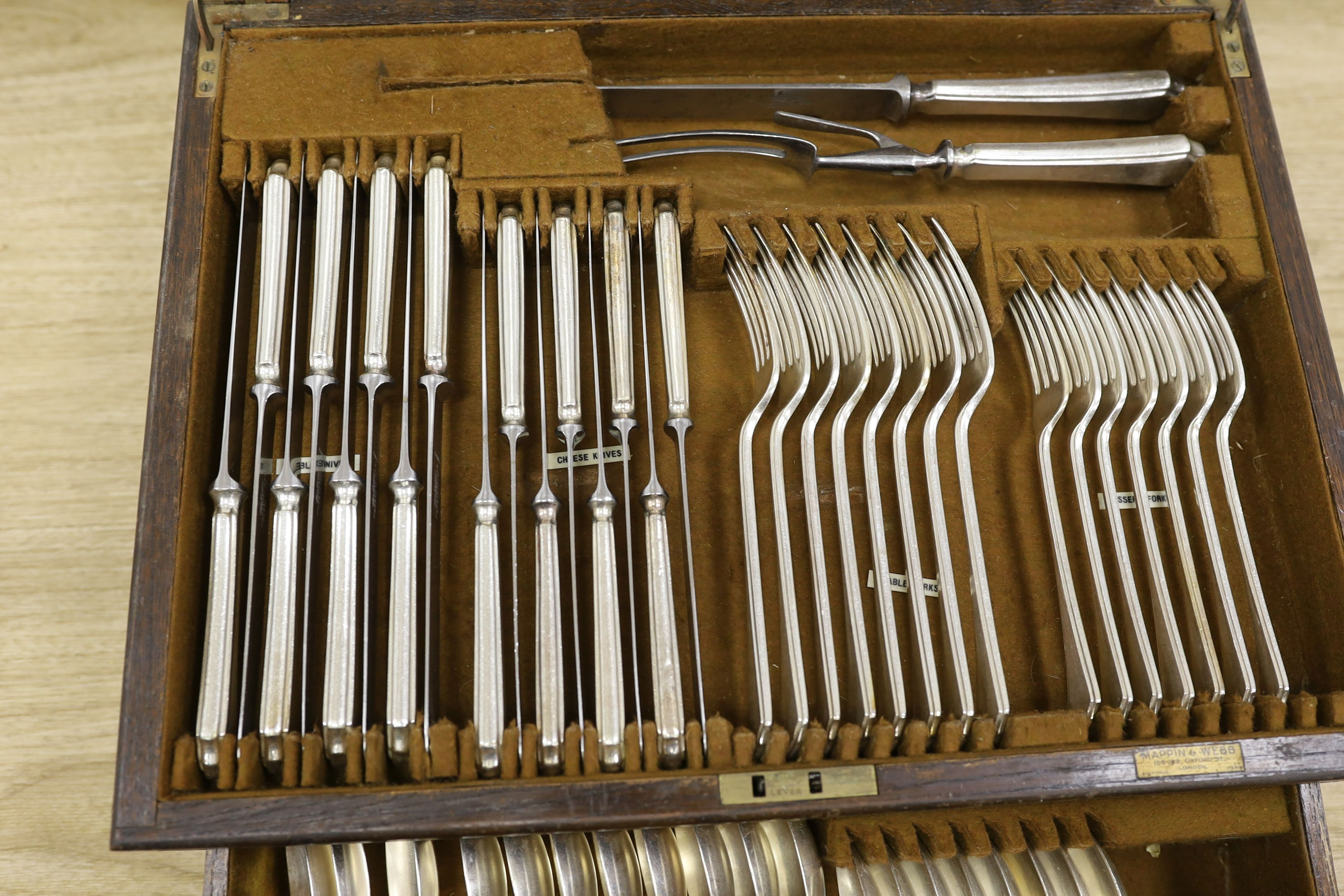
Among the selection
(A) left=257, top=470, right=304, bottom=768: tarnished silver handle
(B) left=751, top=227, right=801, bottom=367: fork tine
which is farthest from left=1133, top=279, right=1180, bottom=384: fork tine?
(A) left=257, top=470, right=304, bottom=768: tarnished silver handle

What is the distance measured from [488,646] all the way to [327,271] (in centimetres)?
55

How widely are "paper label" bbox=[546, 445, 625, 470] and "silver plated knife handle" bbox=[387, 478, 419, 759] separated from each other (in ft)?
0.60

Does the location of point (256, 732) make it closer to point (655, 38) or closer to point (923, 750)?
point (923, 750)

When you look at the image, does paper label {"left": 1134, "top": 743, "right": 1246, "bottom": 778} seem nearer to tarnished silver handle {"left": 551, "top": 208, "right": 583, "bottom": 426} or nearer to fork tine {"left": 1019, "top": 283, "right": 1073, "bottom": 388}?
fork tine {"left": 1019, "top": 283, "right": 1073, "bottom": 388}

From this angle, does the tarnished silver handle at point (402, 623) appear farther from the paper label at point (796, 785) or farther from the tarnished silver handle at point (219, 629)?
the paper label at point (796, 785)

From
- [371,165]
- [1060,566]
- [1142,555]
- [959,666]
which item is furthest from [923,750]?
[371,165]

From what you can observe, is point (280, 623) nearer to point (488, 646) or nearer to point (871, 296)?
point (488, 646)

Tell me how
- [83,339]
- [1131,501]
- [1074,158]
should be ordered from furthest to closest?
[83,339]
[1074,158]
[1131,501]

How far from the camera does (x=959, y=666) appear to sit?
1.18 meters

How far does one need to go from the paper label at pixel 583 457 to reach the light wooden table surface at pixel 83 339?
2.36 feet

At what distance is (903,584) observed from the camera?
128 cm

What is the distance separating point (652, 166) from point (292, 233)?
0.55 m

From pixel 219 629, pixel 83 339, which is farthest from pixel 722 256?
pixel 83 339

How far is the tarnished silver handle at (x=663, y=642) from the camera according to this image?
1.12 metres
